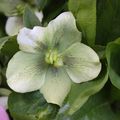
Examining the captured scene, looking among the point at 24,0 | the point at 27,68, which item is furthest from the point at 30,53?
the point at 24,0

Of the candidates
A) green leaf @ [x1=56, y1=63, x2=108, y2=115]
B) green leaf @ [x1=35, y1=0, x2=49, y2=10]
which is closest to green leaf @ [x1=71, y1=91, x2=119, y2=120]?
green leaf @ [x1=56, y1=63, x2=108, y2=115]

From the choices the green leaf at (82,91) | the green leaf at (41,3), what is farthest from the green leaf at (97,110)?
the green leaf at (41,3)

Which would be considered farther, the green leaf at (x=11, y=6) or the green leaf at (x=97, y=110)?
the green leaf at (x=11, y=6)

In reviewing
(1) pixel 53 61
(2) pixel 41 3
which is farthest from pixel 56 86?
(2) pixel 41 3

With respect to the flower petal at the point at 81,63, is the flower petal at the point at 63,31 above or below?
above

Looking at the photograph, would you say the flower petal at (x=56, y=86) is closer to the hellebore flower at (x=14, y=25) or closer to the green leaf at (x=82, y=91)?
the green leaf at (x=82, y=91)

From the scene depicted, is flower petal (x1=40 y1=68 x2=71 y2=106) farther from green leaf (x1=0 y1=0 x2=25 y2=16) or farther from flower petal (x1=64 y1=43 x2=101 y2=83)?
green leaf (x1=0 y1=0 x2=25 y2=16)

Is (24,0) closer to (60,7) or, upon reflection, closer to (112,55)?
(60,7)
